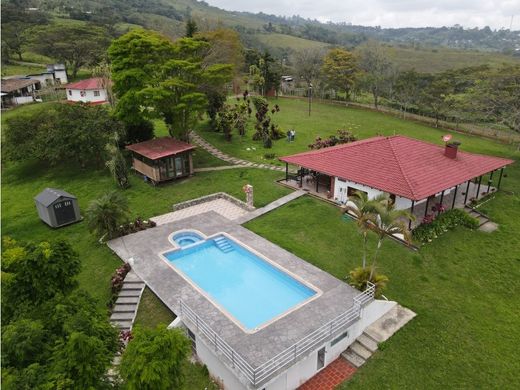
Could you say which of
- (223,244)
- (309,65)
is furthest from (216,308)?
(309,65)

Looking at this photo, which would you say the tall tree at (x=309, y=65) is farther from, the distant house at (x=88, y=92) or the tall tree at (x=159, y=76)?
the tall tree at (x=159, y=76)

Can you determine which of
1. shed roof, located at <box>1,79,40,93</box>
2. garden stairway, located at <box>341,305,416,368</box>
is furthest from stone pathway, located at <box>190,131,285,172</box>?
shed roof, located at <box>1,79,40,93</box>

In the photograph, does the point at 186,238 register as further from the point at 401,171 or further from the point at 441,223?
the point at 441,223

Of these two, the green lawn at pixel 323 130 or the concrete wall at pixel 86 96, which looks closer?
the green lawn at pixel 323 130

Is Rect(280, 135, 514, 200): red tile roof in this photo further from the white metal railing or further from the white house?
the white metal railing

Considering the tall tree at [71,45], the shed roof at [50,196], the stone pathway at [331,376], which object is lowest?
the stone pathway at [331,376]

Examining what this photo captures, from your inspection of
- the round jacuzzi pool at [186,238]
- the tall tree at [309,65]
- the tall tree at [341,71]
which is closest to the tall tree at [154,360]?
the round jacuzzi pool at [186,238]

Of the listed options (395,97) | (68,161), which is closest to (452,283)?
(68,161)
